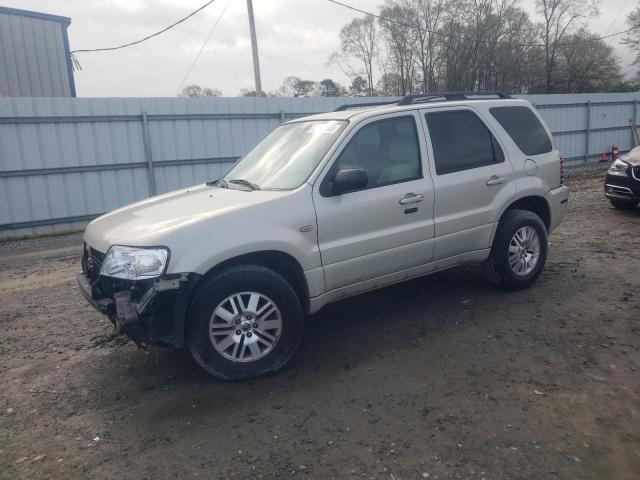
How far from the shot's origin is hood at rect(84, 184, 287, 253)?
362cm

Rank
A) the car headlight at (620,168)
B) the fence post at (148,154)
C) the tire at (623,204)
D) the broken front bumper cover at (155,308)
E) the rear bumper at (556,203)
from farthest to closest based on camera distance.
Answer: the fence post at (148,154)
the tire at (623,204)
the car headlight at (620,168)
the rear bumper at (556,203)
the broken front bumper cover at (155,308)

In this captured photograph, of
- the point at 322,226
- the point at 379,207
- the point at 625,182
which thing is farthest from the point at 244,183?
the point at 625,182

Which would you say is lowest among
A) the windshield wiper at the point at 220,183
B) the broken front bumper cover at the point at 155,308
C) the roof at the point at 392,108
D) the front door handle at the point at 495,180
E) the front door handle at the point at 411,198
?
the broken front bumper cover at the point at 155,308

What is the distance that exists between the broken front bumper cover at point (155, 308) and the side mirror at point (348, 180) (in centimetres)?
127

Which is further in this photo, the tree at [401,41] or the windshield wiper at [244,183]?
the tree at [401,41]

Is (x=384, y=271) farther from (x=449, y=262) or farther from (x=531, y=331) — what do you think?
(x=531, y=331)

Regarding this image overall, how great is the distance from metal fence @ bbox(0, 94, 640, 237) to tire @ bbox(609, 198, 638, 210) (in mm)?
7295

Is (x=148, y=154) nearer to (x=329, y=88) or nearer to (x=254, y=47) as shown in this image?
(x=254, y=47)

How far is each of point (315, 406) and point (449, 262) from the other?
212cm

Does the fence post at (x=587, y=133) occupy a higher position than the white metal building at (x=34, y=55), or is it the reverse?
the white metal building at (x=34, y=55)

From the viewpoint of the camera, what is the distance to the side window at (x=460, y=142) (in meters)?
4.75

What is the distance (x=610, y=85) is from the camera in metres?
34.8

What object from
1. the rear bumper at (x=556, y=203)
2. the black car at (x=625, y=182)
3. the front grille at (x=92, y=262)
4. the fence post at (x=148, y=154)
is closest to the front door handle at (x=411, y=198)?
the rear bumper at (x=556, y=203)

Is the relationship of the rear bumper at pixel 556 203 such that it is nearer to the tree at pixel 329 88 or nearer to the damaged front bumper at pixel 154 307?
the damaged front bumper at pixel 154 307
